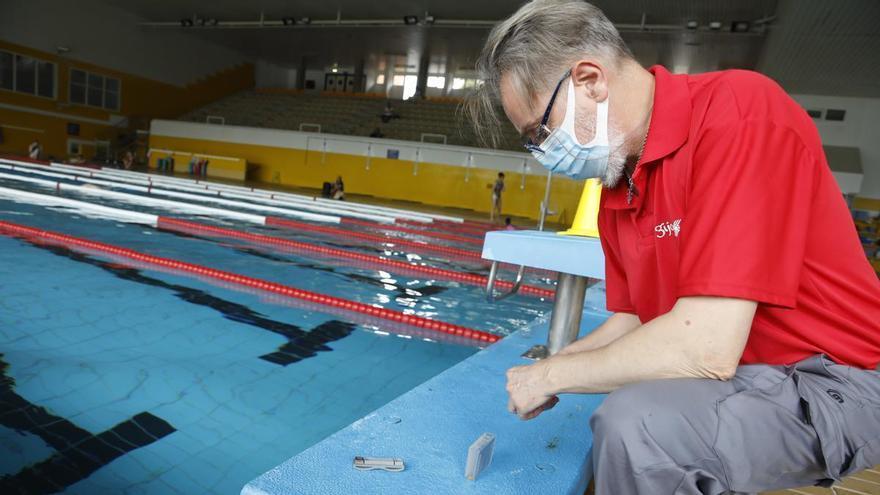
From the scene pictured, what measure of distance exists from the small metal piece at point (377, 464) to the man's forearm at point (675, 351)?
1.44ft

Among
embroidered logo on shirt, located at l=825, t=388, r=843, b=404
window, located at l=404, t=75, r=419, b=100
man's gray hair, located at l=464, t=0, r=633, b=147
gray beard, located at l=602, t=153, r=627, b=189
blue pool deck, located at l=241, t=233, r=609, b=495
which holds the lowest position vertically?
blue pool deck, located at l=241, t=233, r=609, b=495

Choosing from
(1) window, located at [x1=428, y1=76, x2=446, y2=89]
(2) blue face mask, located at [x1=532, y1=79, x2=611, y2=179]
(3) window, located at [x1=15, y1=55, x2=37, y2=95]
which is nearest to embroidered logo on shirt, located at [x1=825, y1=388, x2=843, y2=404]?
(2) blue face mask, located at [x1=532, y1=79, x2=611, y2=179]

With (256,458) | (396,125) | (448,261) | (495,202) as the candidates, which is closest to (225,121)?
(396,125)

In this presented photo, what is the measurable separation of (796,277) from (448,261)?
6.26m

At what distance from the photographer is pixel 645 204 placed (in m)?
1.21

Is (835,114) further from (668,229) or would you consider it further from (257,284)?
(668,229)

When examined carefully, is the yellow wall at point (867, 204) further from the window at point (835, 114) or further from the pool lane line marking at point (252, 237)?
the pool lane line marking at point (252, 237)

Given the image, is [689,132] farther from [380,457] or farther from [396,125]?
[396,125]

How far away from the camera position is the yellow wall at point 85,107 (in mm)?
19781

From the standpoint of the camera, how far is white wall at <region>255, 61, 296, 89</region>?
3092cm

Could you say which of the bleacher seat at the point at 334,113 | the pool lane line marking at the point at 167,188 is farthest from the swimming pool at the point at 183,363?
the bleacher seat at the point at 334,113

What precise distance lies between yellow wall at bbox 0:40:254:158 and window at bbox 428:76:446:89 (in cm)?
1021

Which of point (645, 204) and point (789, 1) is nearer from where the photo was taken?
point (645, 204)

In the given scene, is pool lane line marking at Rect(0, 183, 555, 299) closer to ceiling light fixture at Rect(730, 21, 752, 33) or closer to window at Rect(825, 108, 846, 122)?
ceiling light fixture at Rect(730, 21, 752, 33)
